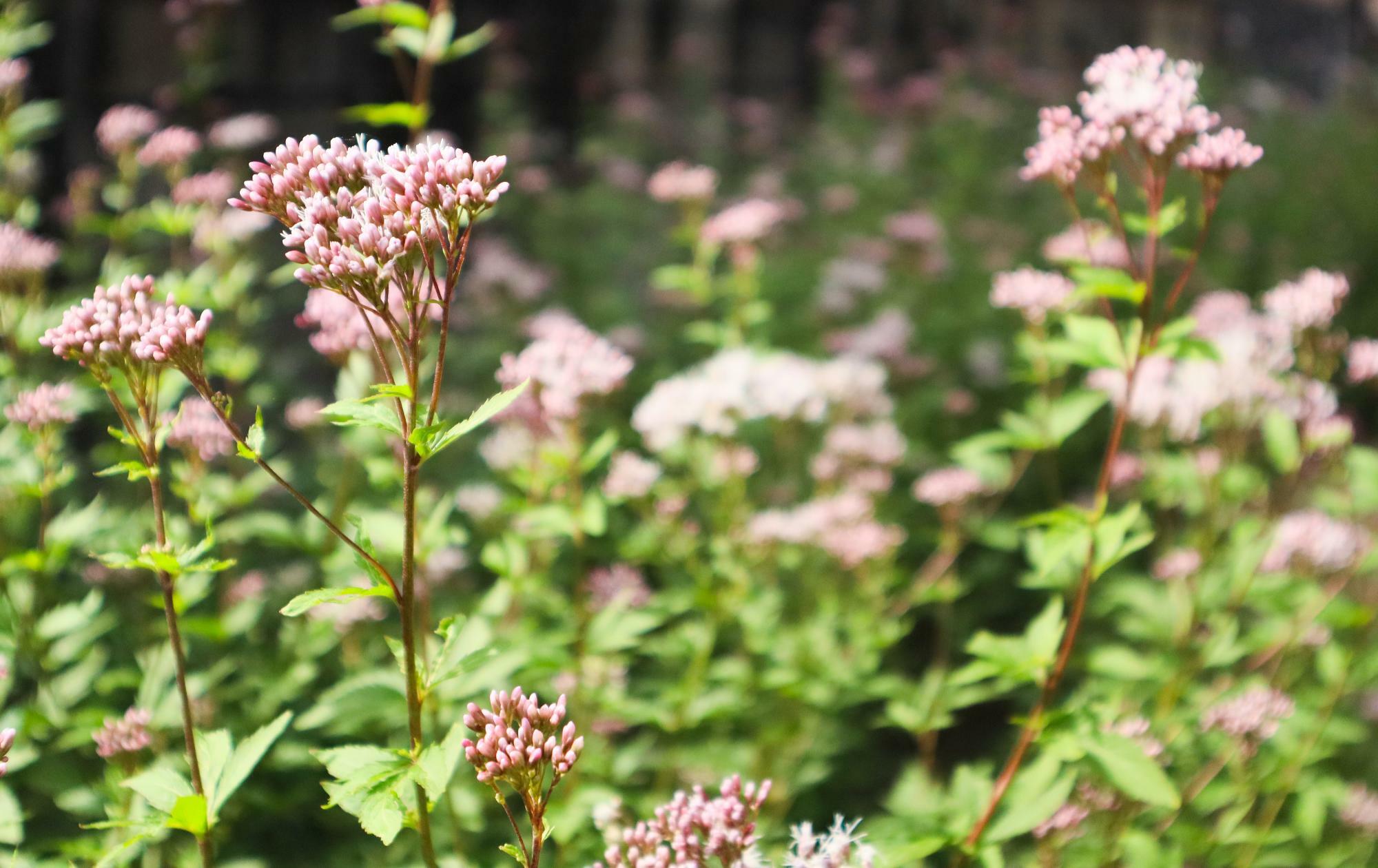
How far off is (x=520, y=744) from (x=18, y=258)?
190 cm

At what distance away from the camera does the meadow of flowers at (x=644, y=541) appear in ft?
4.40

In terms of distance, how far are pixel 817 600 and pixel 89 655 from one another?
208cm

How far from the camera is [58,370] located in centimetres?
350

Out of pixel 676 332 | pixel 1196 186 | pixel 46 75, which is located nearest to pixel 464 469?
pixel 676 332

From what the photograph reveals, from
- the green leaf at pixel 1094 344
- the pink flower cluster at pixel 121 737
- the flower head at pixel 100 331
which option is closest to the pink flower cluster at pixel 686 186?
the green leaf at pixel 1094 344

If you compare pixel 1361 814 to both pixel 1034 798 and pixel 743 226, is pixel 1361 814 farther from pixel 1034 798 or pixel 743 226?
pixel 743 226

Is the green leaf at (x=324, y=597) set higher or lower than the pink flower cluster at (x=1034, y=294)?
lower

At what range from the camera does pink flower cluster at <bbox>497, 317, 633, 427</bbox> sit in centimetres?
212

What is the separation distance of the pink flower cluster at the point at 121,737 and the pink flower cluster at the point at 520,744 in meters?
0.78

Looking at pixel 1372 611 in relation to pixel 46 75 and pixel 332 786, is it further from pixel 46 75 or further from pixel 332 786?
pixel 46 75

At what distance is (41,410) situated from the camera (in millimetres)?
1902

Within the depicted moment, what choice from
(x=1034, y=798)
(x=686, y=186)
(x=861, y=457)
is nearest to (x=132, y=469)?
(x=1034, y=798)

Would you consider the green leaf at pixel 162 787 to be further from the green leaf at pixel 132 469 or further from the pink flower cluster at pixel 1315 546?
the pink flower cluster at pixel 1315 546

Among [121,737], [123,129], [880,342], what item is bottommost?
[121,737]
